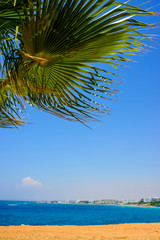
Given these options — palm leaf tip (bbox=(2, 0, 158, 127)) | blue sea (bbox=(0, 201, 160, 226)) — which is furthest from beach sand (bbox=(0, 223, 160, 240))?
blue sea (bbox=(0, 201, 160, 226))

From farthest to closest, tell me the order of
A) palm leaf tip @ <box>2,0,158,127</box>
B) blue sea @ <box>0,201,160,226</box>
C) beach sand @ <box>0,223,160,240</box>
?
blue sea @ <box>0,201,160,226</box>, beach sand @ <box>0,223,160,240</box>, palm leaf tip @ <box>2,0,158,127</box>

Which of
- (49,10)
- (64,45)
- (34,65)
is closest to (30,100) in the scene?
(34,65)

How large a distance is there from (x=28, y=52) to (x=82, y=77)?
500 millimetres

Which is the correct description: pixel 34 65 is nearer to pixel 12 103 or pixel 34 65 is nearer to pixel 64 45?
pixel 64 45

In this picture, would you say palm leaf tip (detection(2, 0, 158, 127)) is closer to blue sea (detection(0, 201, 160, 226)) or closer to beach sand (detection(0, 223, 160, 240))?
beach sand (detection(0, 223, 160, 240))

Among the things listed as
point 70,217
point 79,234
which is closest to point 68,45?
point 79,234

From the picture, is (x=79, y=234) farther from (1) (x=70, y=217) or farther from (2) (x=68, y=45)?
(1) (x=70, y=217)

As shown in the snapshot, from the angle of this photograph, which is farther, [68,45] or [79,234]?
[79,234]

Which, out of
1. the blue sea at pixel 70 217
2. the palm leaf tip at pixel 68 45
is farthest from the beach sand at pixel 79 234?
the blue sea at pixel 70 217

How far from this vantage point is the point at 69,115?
7.11ft

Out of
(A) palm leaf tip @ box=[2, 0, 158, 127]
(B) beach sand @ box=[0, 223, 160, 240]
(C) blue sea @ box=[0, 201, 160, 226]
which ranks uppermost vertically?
(A) palm leaf tip @ box=[2, 0, 158, 127]

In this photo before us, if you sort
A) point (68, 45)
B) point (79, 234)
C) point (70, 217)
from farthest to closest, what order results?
point (70, 217)
point (79, 234)
point (68, 45)

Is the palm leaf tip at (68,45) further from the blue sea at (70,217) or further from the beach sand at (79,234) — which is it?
the blue sea at (70,217)

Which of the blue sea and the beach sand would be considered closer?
the beach sand
